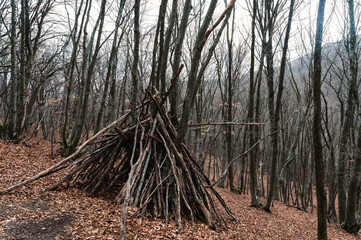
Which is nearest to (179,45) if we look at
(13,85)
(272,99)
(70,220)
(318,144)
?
(318,144)

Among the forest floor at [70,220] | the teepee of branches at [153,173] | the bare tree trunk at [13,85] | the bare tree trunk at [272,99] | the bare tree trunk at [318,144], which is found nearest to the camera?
the forest floor at [70,220]

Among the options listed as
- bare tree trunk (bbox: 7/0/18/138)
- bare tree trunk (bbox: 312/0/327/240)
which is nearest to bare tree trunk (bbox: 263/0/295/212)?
bare tree trunk (bbox: 312/0/327/240)

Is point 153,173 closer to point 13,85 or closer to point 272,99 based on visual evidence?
point 272,99

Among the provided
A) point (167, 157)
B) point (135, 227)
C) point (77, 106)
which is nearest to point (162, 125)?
point (167, 157)

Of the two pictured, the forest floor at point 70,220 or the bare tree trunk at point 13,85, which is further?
the bare tree trunk at point 13,85

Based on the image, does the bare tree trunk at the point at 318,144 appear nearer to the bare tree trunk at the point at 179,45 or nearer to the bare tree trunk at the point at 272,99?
the bare tree trunk at the point at 179,45

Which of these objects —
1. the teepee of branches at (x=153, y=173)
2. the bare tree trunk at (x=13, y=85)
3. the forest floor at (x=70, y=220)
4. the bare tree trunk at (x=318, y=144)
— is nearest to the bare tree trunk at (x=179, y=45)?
the teepee of branches at (x=153, y=173)

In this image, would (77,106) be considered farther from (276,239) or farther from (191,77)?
(276,239)

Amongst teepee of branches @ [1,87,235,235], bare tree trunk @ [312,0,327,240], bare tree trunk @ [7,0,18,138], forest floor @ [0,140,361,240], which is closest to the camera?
forest floor @ [0,140,361,240]

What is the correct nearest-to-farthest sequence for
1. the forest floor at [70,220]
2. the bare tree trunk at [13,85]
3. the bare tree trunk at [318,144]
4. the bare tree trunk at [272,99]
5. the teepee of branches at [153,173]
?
the forest floor at [70,220]
the teepee of branches at [153,173]
the bare tree trunk at [318,144]
the bare tree trunk at [13,85]
the bare tree trunk at [272,99]

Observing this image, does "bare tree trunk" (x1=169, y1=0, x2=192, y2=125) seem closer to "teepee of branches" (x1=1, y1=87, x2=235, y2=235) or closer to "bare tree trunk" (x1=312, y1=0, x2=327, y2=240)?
"teepee of branches" (x1=1, y1=87, x2=235, y2=235)

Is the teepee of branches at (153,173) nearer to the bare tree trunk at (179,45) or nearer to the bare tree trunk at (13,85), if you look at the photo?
the bare tree trunk at (179,45)

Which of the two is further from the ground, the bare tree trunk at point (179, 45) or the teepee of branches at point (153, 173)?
the bare tree trunk at point (179, 45)

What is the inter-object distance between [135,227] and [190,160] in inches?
79.5
